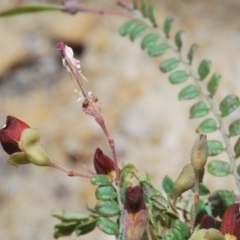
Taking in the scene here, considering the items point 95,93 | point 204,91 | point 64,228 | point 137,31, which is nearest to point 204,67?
point 204,91

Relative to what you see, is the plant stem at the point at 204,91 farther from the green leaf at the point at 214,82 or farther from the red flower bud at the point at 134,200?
the red flower bud at the point at 134,200

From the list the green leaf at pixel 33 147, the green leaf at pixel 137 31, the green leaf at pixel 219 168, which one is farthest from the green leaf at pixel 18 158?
the green leaf at pixel 137 31

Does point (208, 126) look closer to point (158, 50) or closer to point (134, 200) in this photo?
point (158, 50)

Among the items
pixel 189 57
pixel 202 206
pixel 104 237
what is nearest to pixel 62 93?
pixel 104 237

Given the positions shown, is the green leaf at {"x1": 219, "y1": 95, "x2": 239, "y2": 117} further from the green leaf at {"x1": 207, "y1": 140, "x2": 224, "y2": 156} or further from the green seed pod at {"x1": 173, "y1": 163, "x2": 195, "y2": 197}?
the green seed pod at {"x1": 173, "y1": 163, "x2": 195, "y2": 197}

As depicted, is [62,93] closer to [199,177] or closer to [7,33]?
[7,33]
